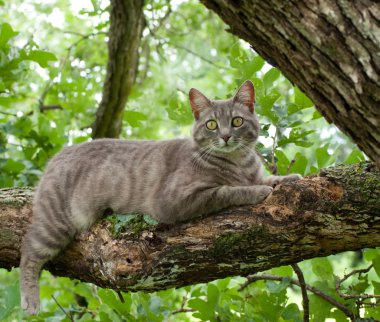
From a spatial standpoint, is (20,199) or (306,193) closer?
(306,193)

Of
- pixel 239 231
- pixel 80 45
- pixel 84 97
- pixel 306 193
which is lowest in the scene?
pixel 239 231

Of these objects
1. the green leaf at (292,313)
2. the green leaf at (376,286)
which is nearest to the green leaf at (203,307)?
the green leaf at (292,313)

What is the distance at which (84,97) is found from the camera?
17.2ft

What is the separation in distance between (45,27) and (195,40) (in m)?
1.94

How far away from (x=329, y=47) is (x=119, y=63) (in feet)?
11.9

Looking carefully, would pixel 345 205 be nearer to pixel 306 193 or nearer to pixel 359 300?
pixel 306 193

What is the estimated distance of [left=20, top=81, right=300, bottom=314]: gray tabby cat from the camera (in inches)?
144

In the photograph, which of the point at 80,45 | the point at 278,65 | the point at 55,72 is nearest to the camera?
the point at 278,65

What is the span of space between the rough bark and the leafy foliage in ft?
0.50

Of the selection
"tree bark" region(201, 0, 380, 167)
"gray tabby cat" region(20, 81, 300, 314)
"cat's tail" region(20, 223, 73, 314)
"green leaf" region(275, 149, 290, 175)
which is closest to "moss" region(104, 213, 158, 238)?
"gray tabby cat" region(20, 81, 300, 314)

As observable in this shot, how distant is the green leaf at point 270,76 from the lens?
3.48m

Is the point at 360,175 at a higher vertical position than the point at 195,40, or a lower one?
lower

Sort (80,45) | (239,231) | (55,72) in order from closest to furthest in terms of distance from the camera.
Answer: (239,231) < (55,72) < (80,45)

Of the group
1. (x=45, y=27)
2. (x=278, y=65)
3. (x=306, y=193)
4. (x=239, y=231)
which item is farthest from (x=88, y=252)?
(x=45, y=27)
